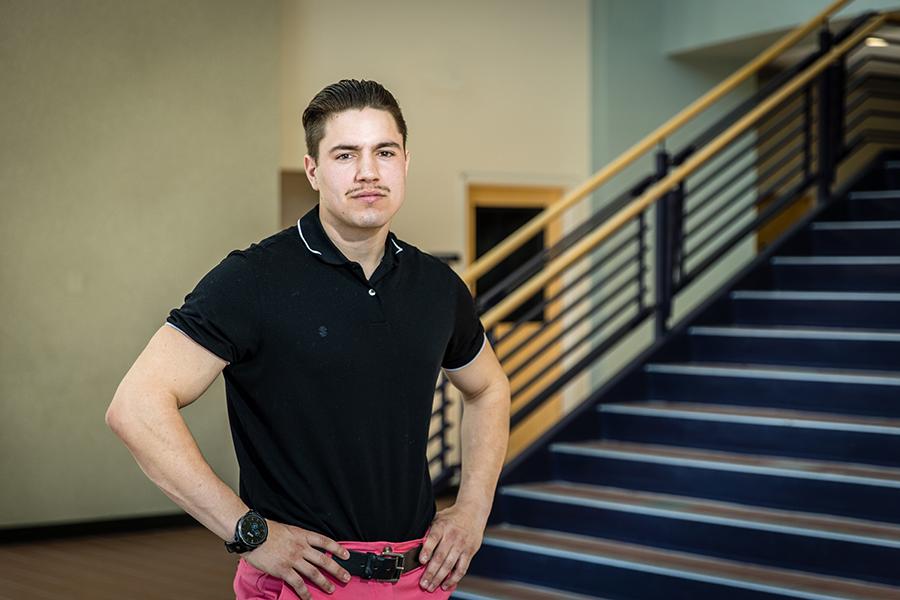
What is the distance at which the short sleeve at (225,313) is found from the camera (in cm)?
174

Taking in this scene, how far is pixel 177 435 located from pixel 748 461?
3432 mm

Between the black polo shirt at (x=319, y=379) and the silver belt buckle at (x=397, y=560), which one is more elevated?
the black polo shirt at (x=319, y=379)

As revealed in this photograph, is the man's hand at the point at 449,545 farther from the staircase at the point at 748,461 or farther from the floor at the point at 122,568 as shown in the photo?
the floor at the point at 122,568

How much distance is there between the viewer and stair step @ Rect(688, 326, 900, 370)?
5086 millimetres

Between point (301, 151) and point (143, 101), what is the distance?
3.14 feet

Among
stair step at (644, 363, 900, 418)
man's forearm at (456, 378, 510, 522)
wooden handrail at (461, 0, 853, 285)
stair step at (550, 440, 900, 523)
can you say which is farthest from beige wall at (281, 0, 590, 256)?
man's forearm at (456, 378, 510, 522)

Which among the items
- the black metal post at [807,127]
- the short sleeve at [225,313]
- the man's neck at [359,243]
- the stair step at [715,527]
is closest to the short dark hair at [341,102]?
the man's neck at [359,243]

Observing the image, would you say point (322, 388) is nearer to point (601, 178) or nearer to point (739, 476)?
point (739, 476)

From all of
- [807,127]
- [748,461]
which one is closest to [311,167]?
[748,461]

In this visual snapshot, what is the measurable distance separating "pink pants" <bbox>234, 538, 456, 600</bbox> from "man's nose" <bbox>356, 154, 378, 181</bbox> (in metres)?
0.53

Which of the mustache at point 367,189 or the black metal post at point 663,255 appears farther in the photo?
the black metal post at point 663,255

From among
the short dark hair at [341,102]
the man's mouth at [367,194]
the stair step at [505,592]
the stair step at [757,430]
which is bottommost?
the stair step at [505,592]

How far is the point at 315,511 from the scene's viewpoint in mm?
1837

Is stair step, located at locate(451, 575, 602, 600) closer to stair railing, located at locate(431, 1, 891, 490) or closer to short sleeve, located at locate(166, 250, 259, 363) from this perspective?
stair railing, located at locate(431, 1, 891, 490)
